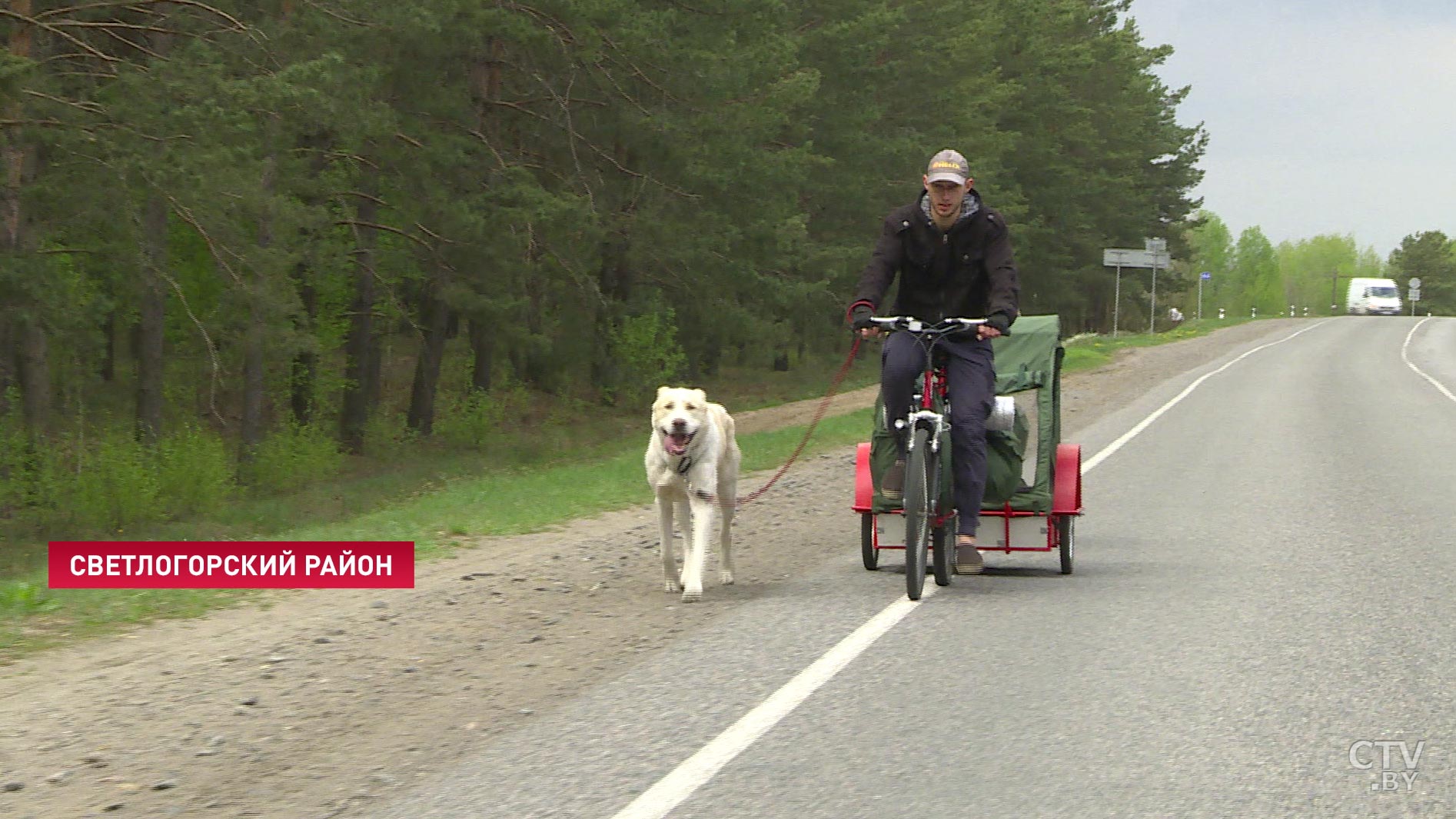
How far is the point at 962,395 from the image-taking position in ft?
30.5

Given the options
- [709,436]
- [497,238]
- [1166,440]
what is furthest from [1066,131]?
[709,436]

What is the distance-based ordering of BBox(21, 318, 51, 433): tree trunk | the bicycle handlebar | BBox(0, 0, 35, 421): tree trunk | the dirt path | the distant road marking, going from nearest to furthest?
→ the dirt path, the bicycle handlebar, the distant road marking, BBox(0, 0, 35, 421): tree trunk, BBox(21, 318, 51, 433): tree trunk

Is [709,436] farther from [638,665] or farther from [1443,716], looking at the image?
[1443,716]

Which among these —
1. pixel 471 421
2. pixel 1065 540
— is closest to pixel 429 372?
pixel 471 421

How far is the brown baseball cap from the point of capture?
9.05 metres

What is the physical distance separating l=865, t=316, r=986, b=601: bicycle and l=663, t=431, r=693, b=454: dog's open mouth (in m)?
1.23

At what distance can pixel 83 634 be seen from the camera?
8758 mm

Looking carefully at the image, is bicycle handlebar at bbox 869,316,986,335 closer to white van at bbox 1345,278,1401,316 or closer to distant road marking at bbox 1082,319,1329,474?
distant road marking at bbox 1082,319,1329,474

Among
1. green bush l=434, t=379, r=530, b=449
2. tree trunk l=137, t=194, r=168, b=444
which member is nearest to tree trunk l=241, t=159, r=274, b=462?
tree trunk l=137, t=194, r=168, b=444

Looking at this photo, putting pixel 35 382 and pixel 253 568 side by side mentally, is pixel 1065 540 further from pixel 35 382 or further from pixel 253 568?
pixel 35 382

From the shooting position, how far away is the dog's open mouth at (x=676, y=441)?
907 centimetres

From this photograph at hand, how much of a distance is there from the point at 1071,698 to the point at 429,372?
1096 inches

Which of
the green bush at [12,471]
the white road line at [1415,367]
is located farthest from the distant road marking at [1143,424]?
the green bush at [12,471]

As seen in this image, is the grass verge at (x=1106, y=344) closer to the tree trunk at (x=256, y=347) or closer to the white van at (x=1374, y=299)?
the tree trunk at (x=256, y=347)
